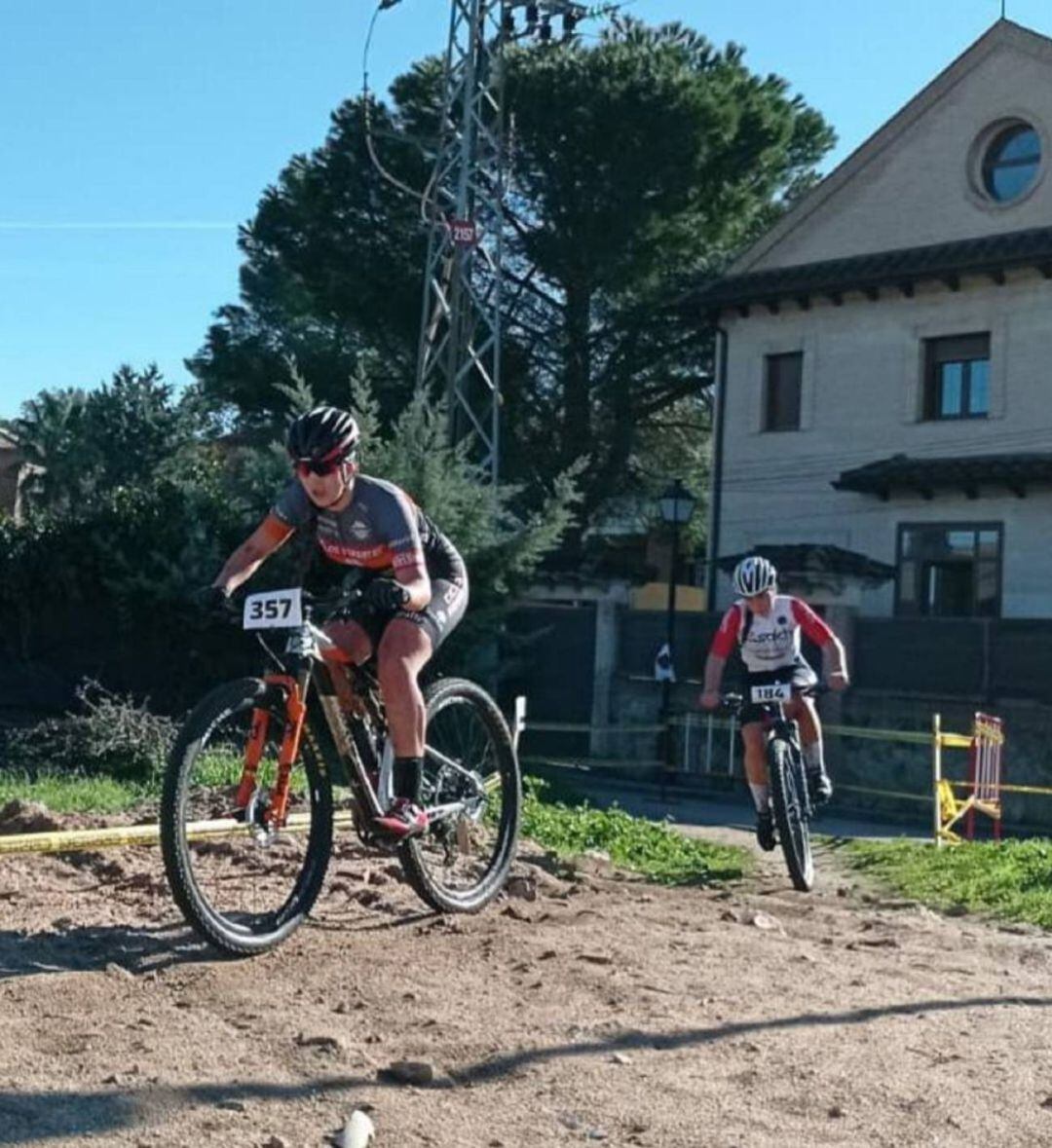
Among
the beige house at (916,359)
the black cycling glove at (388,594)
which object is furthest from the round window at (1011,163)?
the black cycling glove at (388,594)

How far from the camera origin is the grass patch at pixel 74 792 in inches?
422

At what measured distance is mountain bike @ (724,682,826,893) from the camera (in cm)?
973

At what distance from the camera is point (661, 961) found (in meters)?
6.40

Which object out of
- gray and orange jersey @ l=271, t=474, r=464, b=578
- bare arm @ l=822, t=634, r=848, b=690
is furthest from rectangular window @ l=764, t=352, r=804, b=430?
gray and orange jersey @ l=271, t=474, r=464, b=578

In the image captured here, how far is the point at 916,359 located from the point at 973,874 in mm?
21292

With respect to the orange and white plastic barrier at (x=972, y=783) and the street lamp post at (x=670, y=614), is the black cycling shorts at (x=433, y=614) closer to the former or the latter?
the orange and white plastic barrier at (x=972, y=783)

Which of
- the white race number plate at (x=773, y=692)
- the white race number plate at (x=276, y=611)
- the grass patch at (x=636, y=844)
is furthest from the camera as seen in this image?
the white race number plate at (x=773, y=692)

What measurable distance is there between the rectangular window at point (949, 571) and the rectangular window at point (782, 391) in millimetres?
3441

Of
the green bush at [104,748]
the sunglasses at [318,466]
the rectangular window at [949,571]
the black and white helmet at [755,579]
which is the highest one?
the rectangular window at [949,571]

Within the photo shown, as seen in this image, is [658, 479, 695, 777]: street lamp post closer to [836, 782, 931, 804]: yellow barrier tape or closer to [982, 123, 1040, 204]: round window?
[836, 782, 931, 804]: yellow barrier tape

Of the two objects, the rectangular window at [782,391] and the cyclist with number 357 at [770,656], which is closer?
the cyclist with number 357 at [770,656]

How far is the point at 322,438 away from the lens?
6402 mm

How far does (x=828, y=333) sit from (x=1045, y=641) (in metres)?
10.7

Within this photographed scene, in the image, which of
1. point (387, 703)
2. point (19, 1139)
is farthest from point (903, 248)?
point (19, 1139)
